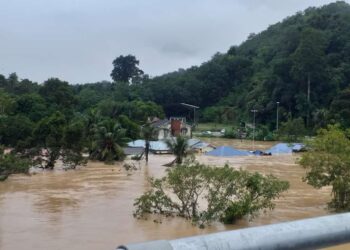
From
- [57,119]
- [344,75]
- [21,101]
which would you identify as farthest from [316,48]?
[57,119]

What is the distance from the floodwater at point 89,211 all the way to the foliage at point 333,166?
1.31m

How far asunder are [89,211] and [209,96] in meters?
76.0

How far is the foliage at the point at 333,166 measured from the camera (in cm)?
1950

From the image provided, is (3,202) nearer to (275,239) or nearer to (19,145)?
(19,145)

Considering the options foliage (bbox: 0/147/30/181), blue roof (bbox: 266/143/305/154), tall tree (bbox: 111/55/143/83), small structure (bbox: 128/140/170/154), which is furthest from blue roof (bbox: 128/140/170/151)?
tall tree (bbox: 111/55/143/83)

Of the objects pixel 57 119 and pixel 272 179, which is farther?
pixel 57 119

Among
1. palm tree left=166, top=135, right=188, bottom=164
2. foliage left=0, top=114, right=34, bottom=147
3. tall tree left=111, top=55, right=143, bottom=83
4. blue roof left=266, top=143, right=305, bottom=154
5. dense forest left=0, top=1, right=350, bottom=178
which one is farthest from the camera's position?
tall tree left=111, top=55, right=143, bottom=83

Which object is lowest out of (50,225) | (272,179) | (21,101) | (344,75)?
(50,225)

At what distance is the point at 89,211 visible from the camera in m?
21.2

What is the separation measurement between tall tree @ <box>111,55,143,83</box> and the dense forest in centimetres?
21

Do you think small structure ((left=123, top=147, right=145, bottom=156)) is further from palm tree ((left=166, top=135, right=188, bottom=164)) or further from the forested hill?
the forested hill

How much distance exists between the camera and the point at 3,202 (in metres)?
23.5

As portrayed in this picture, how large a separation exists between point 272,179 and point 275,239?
17926 millimetres

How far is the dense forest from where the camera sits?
42.4m
